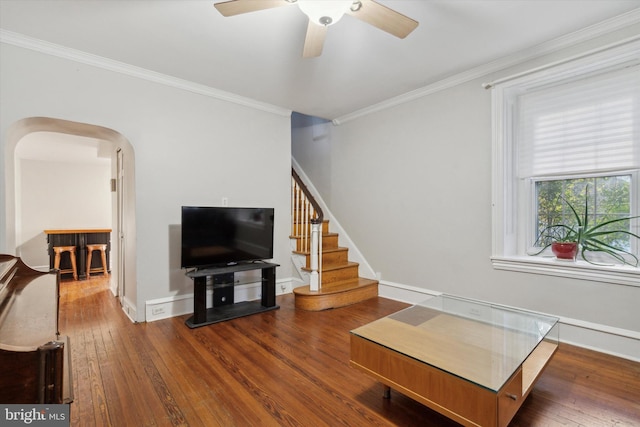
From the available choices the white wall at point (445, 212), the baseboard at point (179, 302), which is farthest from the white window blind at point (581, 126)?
the baseboard at point (179, 302)

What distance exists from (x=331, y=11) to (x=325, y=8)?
40 millimetres

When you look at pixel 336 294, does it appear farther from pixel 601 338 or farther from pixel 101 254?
pixel 101 254

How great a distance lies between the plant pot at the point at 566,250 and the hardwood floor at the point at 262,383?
30.1 inches

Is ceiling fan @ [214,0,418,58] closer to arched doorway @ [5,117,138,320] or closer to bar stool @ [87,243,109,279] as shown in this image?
arched doorway @ [5,117,138,320]

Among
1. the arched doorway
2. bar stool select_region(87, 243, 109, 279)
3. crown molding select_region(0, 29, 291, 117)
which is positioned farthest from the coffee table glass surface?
bar stool select_region(87, 243, 109, 279)

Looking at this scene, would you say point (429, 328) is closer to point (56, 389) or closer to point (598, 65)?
point (56, 389)

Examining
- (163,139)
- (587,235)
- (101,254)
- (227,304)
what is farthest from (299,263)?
(101,254)

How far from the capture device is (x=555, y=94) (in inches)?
111

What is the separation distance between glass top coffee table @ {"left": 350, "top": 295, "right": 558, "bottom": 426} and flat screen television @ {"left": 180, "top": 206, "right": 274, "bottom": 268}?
1.97m

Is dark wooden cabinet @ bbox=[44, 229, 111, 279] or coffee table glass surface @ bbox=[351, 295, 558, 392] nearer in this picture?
coffee table glass surface @ bbox=[351, 295, 558, 392]

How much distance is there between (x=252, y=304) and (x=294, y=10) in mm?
3063

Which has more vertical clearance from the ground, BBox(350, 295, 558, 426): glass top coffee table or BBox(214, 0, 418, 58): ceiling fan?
BBox(214, 0, 418, 58): ceiling fan

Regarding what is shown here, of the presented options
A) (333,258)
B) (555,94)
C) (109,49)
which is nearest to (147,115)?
(109,49)

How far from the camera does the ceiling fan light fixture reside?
65.2 inches
